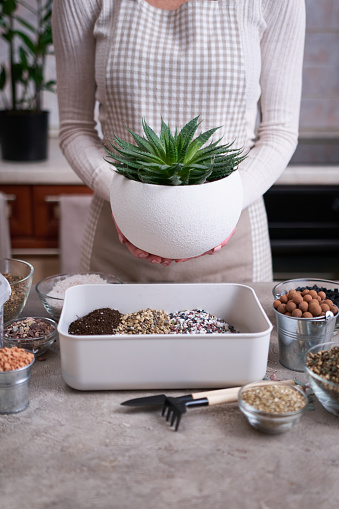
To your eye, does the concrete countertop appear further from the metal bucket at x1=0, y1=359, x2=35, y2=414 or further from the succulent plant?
the metal bucket at x1=0, y1=359, x2=35, y2=414

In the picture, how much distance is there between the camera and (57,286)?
1.17m

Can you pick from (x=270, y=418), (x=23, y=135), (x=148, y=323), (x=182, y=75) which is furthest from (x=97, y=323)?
(x=23, y=135)

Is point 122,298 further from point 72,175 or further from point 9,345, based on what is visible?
point 72,175

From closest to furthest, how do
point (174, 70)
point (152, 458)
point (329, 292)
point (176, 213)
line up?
point (152, 458) < point (176, 213) < point (329, 292) < point (174, 70)

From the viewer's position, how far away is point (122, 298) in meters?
1.07

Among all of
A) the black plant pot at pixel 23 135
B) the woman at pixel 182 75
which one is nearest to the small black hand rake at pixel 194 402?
the woman at pixel 182 75

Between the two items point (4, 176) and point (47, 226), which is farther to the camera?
point (47, 226)

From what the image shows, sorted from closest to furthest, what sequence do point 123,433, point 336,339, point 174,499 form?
point 174,499 < point 123,433 < point 336,339

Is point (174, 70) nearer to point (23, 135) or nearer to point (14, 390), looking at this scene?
point (14, 390)

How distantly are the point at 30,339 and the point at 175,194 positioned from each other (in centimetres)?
36

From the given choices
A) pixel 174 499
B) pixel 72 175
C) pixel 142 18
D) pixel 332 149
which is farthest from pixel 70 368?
pixel 332 149

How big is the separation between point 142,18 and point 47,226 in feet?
4.10

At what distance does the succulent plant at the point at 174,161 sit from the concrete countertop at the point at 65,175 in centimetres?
138

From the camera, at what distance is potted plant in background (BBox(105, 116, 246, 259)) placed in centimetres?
86
